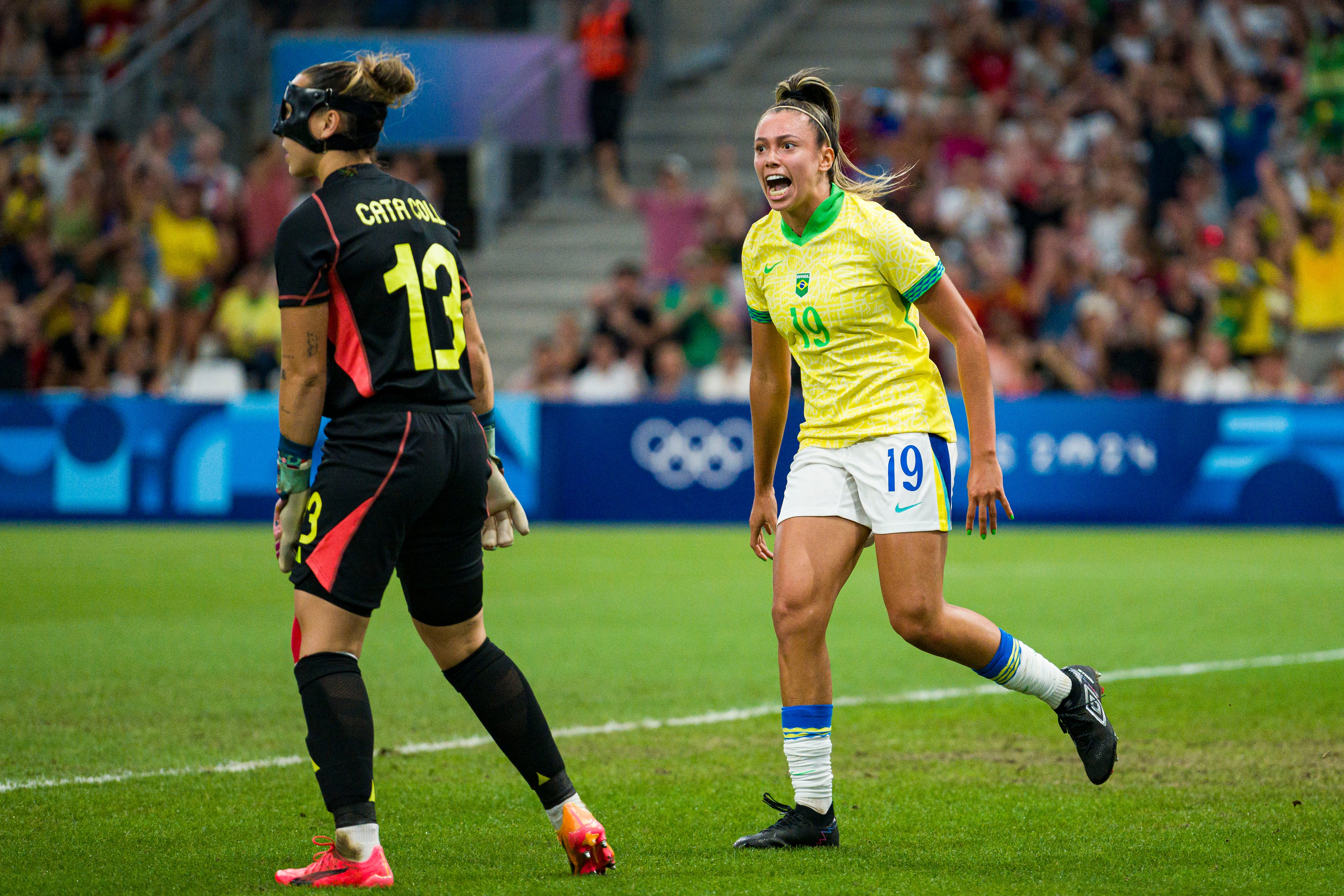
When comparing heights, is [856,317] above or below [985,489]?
above

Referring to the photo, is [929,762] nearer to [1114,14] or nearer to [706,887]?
[706,887]

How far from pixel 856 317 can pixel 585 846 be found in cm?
178

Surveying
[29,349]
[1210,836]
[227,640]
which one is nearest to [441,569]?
[1210,836]

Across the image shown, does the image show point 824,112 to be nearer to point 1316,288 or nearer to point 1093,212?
point 1316,288

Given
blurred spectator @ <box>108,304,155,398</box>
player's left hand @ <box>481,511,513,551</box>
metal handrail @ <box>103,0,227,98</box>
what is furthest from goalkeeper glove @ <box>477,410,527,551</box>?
metal handrail @ <box>103,0,227,98</box>

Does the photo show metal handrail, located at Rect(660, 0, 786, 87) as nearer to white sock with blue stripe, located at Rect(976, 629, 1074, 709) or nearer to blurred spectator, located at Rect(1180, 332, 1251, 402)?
blurred spectator, located at Rect(1180, 332, 1251, 402)

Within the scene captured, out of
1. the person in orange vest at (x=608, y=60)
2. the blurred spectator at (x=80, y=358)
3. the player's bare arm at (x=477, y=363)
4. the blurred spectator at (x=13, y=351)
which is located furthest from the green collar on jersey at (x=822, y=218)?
the person in orange vest at (x=608, y=60)

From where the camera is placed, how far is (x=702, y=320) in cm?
1875

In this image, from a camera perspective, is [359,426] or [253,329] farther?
[253,329]

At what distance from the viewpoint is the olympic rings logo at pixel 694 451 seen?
16.7 m

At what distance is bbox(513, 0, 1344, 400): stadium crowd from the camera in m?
17.6

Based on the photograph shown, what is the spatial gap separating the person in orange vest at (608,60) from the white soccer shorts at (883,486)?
59.2 ft

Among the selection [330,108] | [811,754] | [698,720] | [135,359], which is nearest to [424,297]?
[330,108]

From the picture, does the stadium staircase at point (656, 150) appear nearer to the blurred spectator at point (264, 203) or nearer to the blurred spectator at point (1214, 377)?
the blurred spectator at point (264, 203)
